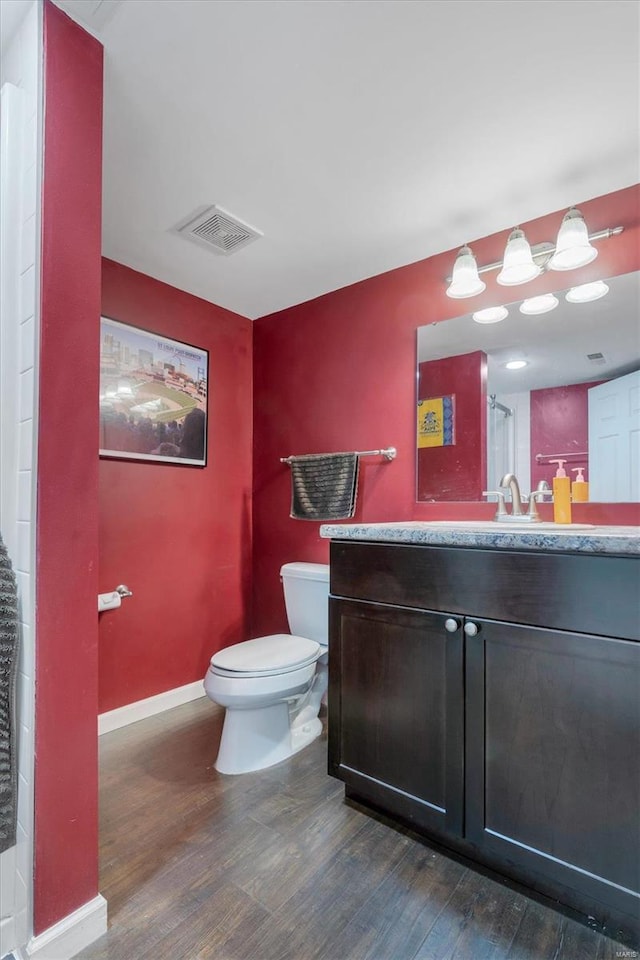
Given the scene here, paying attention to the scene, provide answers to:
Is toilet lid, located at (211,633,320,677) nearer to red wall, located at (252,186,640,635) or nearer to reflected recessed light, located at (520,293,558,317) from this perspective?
red wall, located at (252,186,640,635)

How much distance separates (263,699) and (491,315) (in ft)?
5.74

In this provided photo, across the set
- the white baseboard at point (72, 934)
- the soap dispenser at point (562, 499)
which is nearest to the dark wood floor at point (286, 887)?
the white baseboard at point (72, 934)

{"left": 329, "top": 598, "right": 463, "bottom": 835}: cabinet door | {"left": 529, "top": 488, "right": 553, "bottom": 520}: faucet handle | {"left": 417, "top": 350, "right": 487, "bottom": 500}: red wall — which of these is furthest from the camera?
{"left": 417, "top": 350, "right": 487, "bottom": 500}: red wall

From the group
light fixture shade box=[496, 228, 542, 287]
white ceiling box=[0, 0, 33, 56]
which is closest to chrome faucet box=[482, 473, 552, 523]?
light fixture shade box=[496, 228, 542, 287]

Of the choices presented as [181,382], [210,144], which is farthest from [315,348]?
[210,144]

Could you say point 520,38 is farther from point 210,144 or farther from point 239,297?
point 239,297

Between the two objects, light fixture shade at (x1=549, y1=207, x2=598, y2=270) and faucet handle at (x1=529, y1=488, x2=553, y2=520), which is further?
faucet handle at (x1=529, y1=488, x2=553, y2=520)

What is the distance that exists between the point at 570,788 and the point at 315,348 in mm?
2082

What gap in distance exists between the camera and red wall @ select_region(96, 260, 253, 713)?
82.0 inches

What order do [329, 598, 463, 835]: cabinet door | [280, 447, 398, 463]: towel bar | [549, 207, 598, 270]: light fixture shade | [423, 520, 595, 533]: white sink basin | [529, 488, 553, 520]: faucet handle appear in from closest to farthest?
[329, 598, 463, 835]: cabinet door → [423, 520, 595, 533]: white sink basin → [549, 207, 598, 270]: light fixture shade → [529, 488, 553, 520]: faucet handle → [280, 447, 398, 463]: towel bar

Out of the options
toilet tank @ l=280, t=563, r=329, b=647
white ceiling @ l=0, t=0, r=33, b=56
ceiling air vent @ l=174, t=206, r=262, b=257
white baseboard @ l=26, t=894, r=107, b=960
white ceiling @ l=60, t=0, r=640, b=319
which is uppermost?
white ceiling @ l=0, t=0, r=33, b=56

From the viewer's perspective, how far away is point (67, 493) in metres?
1.04

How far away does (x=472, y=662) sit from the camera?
121 cm

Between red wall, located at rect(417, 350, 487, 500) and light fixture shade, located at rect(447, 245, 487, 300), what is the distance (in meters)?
0.25
